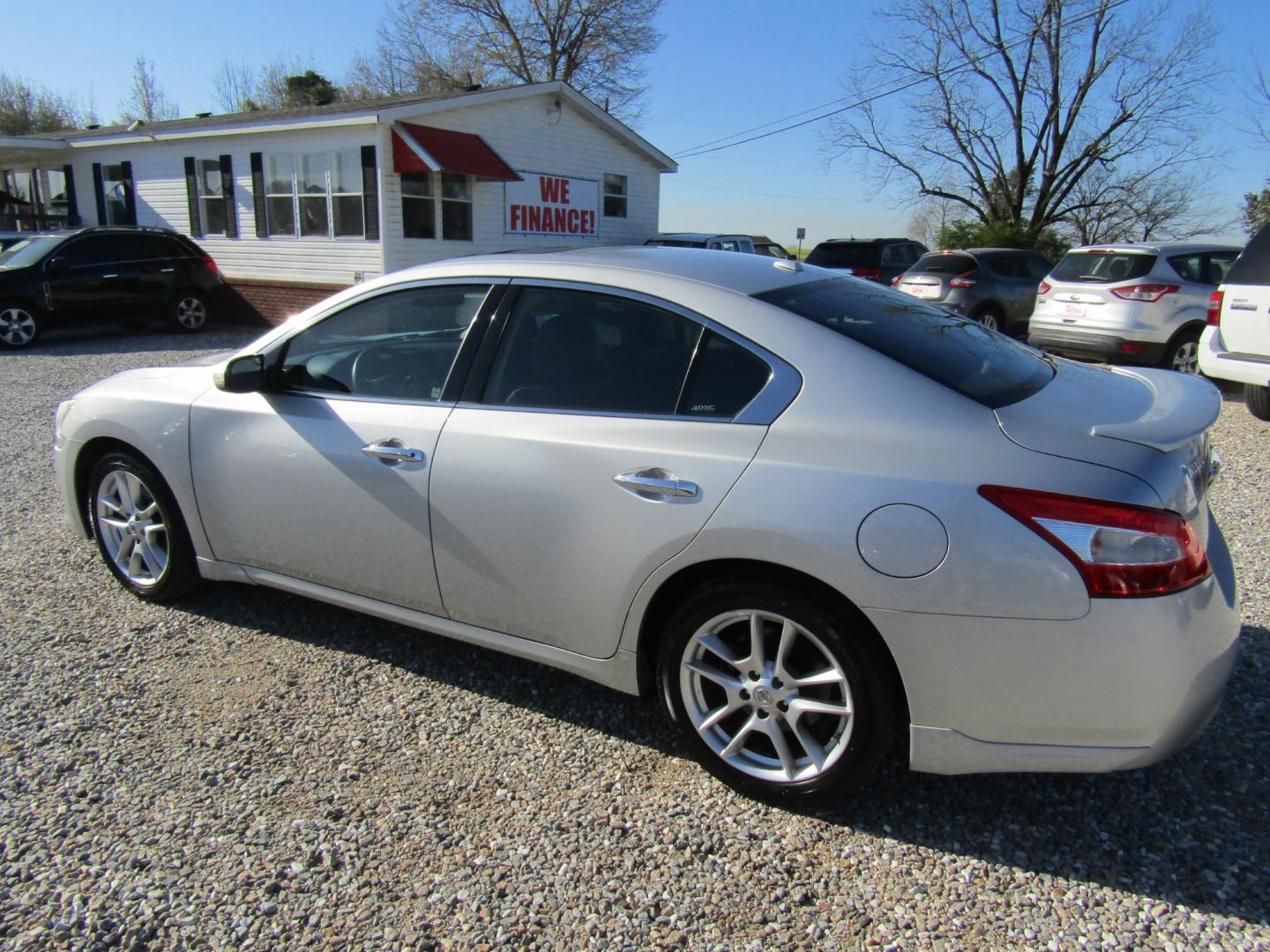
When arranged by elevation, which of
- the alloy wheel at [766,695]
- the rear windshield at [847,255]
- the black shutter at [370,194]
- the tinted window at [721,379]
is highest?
the black shutter at [370,194]

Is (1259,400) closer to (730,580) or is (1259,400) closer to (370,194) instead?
(730,580)

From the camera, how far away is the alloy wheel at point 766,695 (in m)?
2.56

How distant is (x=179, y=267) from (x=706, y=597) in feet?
→ 47.8

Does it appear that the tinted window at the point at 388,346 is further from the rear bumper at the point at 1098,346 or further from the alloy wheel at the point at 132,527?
the rear bumper at the point at 1098,346

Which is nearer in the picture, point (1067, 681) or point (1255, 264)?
point (1067, 681)

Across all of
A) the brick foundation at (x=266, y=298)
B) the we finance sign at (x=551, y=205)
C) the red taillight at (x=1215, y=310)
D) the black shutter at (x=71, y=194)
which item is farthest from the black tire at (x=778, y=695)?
the black shutter at (x=71, y=194)

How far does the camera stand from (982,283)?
1312 centimetres

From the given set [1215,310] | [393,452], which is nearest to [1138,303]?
[1215,310]

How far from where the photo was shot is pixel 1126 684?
2217mm

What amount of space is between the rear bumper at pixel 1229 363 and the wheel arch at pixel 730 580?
630 centimetres

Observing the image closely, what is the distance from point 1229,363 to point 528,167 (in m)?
13.2

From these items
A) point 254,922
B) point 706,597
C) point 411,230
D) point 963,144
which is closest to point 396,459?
point 706,597

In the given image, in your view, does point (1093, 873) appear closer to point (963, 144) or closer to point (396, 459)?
point (396, 459)

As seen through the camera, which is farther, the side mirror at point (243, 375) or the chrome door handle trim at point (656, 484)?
the side mirror at point (243, 375)
